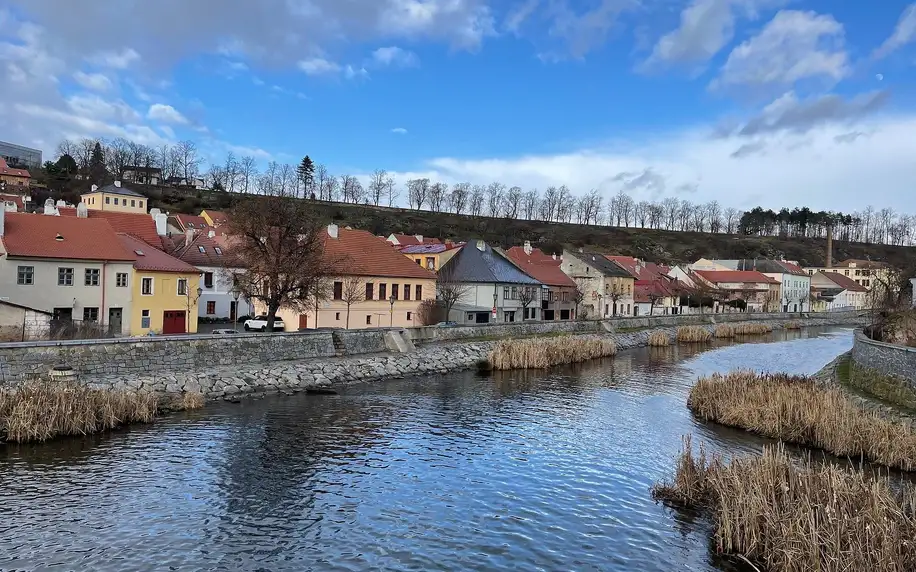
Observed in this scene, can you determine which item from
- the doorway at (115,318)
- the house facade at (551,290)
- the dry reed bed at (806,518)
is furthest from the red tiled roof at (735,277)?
the dry reed bed at (806,518)

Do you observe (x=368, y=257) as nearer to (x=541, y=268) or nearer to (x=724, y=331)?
(x=541, y=268)

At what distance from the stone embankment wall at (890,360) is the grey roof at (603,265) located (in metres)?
48.3

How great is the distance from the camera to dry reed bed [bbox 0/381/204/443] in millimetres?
18625

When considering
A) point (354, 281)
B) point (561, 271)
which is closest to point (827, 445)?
point (354, 281)

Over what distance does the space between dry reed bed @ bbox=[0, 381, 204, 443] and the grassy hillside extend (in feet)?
331

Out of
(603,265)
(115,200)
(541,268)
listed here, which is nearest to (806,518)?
(541,268)

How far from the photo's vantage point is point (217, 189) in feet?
452

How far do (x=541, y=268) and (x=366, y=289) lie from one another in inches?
1162

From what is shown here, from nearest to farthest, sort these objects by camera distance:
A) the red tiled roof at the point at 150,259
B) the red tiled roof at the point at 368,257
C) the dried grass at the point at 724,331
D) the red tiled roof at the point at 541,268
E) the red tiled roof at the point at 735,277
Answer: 1. the red tiled roof at the point at 150,259
2. the red tiled roof at the point at 368,257
3. the dried grass at the point at 724,331
4. the red tiled roof at the point at 541,268
5. the red tiled roof at the point at 735,277

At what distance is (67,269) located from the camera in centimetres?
3681

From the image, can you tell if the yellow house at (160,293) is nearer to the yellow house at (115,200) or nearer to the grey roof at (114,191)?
the yellow house at (115,200)

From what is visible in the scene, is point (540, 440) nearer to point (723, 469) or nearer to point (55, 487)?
point (723, 469)

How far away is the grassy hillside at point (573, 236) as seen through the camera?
12888cm

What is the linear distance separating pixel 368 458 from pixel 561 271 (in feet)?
196
